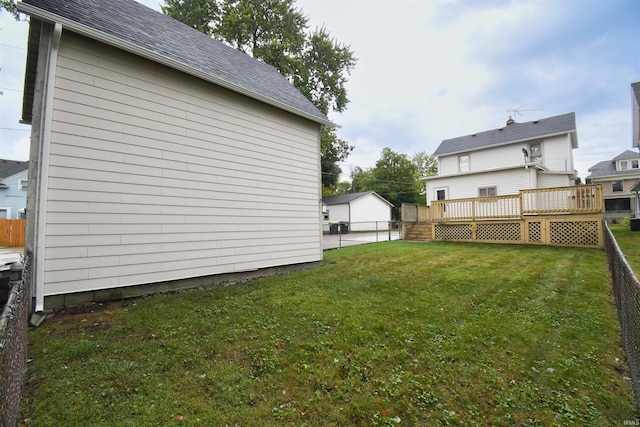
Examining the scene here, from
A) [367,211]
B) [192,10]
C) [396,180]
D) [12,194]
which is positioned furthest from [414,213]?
[12,194]

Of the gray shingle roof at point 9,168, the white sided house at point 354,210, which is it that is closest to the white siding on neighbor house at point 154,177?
the white sided house at point 354,210

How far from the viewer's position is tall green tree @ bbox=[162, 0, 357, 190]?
1622 cm

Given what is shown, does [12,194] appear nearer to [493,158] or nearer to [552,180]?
[493,158]

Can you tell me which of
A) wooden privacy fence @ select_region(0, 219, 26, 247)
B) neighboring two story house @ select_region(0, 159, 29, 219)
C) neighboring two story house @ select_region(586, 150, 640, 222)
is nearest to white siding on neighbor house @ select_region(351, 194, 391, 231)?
neighboring two story house @ select_region(586, 150, 640, 222)

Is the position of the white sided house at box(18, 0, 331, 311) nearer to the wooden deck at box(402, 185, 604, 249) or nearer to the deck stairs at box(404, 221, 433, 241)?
the deck stairs at box(404, 221, 433, 241)

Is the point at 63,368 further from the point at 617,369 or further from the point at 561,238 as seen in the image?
the point at 561,238

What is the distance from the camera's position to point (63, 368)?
2.35m

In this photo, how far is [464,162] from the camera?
20109mm

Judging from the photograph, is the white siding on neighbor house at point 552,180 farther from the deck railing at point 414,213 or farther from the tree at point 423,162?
the tree at point 423,162

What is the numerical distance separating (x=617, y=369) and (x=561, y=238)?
970 cm

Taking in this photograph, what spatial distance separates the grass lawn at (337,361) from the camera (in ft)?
6.20

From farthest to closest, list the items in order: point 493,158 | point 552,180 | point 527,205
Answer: point 493,158 < point 552,180 < point 527,205

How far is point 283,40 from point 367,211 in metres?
17.7

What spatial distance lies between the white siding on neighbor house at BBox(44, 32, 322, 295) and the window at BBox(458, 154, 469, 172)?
58.9 feet
